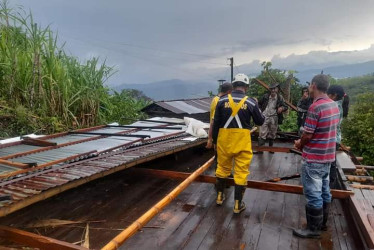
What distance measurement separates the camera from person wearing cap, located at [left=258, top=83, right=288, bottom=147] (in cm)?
730

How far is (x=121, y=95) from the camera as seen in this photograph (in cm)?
1028

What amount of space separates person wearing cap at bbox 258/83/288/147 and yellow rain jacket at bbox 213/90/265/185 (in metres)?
3.76

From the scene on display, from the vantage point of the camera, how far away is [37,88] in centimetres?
655

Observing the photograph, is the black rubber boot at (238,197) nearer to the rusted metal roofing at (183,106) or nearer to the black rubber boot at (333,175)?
the black rubber boot at (333,175)

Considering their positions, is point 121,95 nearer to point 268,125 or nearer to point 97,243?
point 268,125

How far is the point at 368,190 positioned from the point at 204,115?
527 cm

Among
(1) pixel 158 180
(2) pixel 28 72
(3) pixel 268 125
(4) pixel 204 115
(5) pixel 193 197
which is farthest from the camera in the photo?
(4) pixel 204 115

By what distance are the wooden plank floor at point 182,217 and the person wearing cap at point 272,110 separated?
8.30 ft

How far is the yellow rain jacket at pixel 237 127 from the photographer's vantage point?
12.0 feet

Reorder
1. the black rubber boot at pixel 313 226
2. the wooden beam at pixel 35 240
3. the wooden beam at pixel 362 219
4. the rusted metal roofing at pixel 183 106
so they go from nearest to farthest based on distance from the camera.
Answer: the wooden beam at pixel 35 240, the wooden beam at pixel 362 219, the black rubber boot at pixel 313 226, the rusted metal roofing at pixel 183 106

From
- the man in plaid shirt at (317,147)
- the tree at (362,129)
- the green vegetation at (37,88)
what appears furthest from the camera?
the tree at (362,129)

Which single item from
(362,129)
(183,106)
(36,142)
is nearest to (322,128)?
(36,142)

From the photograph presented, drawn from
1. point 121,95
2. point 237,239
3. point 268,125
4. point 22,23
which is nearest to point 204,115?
point 268,125

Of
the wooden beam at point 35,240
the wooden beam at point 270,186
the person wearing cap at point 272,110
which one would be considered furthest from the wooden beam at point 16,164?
the person wearing cap at point 272,110
